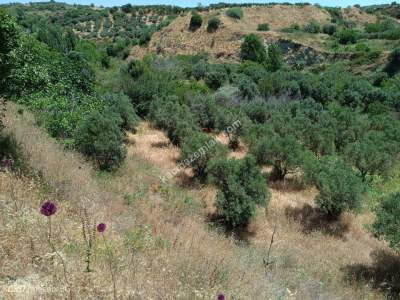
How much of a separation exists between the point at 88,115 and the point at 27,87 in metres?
6.10

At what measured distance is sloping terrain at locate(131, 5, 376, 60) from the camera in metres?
50.7

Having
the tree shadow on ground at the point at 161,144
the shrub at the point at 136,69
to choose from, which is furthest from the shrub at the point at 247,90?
the tree shadow on ground at the point at 161,144

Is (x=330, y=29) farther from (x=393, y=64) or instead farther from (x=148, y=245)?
(x=148, y=245)

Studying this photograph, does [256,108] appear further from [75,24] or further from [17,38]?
[75,24]

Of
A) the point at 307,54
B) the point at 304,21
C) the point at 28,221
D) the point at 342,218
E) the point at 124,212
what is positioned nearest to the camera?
the point at 28,221

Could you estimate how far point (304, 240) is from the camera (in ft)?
36.9

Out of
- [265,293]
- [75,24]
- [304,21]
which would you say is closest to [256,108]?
[265,293]

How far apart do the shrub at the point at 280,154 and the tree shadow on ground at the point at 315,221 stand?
79.8 inches

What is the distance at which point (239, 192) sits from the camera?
36.8ft

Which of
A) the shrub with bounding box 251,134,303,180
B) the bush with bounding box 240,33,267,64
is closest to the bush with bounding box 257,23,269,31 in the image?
the bush with bounding box 240,33,267,64

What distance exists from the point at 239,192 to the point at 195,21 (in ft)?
160

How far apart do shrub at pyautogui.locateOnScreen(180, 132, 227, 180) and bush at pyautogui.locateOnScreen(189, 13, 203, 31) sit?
44632 mm

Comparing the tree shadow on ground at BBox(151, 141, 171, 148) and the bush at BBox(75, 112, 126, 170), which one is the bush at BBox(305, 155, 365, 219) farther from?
the tree shadow on ground at BBox(151, 141, 171, 148)

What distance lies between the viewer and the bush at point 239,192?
11062mm
